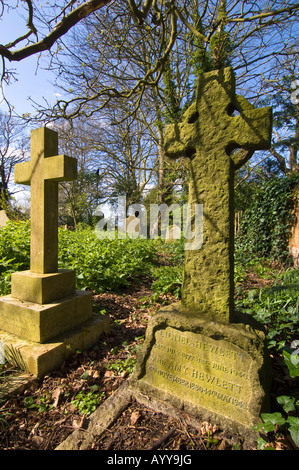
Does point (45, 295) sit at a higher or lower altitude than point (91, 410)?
higher

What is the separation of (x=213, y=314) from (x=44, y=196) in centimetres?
220

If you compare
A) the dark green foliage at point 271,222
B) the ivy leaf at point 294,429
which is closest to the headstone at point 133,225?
the dark green foliage at point 271,222

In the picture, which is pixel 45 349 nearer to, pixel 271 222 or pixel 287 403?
pixel 287 403

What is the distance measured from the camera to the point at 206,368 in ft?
6.14

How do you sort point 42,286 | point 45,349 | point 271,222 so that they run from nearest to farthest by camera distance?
point 45,349, point 42,286, point 271,222

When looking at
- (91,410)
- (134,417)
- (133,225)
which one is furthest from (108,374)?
(133,225)

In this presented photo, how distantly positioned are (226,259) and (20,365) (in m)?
2.24

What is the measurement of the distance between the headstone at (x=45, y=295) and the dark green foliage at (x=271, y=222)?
17.4ft

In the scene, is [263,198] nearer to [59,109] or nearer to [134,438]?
[59,109]

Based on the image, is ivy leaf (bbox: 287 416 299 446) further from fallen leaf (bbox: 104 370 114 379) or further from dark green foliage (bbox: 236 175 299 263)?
dark green foliage (bbox: 236 175 299 263)

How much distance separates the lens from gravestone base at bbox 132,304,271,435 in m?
1.68

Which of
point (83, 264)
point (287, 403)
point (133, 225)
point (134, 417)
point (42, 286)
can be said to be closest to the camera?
point (287, 403)

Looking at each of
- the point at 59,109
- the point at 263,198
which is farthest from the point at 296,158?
the point at 59,109

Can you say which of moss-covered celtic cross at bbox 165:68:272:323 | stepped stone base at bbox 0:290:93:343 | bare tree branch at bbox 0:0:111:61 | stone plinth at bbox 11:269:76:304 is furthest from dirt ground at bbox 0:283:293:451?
bare tree branch at bbox 0:0:111:61
